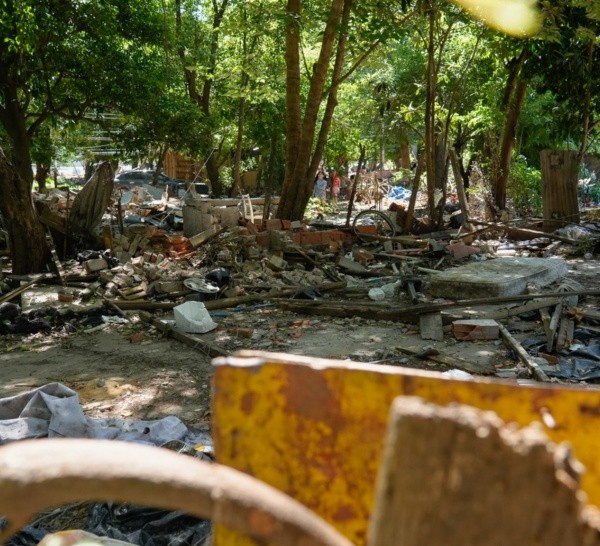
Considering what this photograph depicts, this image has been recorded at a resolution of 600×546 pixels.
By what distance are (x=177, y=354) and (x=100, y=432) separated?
110 inches

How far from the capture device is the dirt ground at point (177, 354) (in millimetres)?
5734

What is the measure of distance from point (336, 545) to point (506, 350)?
19.8 feet

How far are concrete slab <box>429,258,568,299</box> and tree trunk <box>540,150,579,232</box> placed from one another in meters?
4.49

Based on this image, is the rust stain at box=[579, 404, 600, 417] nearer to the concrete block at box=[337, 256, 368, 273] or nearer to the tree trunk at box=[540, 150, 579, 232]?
the concrete block at box=[337, 256, 368, 273]

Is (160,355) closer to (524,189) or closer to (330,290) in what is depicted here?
(330,290)

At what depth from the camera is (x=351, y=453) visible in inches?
57.7

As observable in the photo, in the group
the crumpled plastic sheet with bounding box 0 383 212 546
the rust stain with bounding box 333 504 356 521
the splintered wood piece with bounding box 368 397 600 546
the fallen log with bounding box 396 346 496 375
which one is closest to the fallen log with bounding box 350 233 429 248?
the fallen log with bounding box 396 346 496 375

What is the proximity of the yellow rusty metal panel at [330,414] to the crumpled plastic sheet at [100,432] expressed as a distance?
79.8 inches

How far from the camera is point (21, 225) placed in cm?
1048

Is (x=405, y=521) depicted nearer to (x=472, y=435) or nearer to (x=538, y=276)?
(x=472, y=435)

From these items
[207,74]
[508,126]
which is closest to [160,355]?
[508,126]

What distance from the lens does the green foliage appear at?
18141 mm

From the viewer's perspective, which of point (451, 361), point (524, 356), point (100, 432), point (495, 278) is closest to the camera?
point (100, 432)

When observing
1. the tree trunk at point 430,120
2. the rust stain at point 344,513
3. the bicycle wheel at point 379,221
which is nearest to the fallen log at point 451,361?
the rust stain at point 344,513
